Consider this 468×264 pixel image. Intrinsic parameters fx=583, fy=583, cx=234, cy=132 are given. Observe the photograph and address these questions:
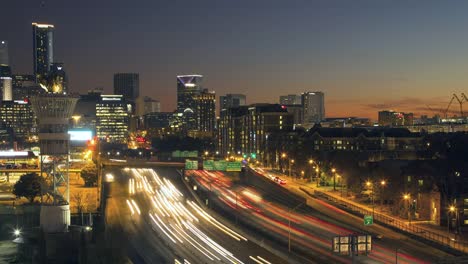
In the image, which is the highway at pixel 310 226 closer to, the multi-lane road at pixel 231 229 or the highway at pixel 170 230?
the multi-lane road at pixel 231 229

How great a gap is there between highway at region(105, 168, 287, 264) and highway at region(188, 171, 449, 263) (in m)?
4.76

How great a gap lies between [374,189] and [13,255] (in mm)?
57722

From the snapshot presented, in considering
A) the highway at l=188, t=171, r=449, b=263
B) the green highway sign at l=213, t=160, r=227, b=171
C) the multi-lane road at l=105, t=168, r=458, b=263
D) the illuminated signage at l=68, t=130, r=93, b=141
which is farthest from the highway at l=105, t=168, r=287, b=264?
the illuminated signage at l=68, t=130, r=93, b=141

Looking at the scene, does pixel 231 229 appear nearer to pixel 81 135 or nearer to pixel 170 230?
pixel 170 230

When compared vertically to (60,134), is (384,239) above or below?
below

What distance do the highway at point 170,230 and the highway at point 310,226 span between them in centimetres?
476

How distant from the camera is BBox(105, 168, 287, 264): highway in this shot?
63469 mm

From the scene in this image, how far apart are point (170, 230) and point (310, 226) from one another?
1879 centimetres

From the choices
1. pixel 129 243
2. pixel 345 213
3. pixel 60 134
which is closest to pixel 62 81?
pixel 60 134

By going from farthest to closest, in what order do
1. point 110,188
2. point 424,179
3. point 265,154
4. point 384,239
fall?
point 265,154, point 110,188, point 424,179, point 384,239

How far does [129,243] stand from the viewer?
71000 millimetres

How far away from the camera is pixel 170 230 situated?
78.0m

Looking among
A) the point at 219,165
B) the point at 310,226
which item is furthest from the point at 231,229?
the point at 219,165

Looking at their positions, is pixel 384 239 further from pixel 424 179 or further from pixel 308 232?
pixel 424 179
